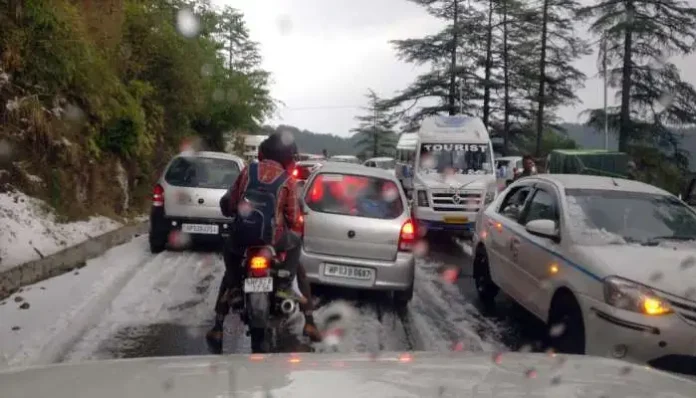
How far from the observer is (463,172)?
1764 cm

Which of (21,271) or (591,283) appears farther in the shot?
(21,271)

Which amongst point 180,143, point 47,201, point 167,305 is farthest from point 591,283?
point 180,143

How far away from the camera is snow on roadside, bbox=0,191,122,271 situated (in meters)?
9.66

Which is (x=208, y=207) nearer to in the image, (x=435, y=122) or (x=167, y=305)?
(x=167, y=305)

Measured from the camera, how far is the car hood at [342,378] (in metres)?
2.54

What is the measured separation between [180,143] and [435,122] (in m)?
8.69

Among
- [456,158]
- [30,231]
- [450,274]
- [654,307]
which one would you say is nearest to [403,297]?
[450,274]

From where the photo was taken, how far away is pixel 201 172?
12.2 meters

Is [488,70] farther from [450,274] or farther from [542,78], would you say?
[450,274]

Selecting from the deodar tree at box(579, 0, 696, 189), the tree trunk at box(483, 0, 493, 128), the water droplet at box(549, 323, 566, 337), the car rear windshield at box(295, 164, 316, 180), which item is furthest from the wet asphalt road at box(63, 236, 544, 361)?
the tree trunk at box(483, 0, 493, 128)

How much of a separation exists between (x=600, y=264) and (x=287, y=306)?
2.47m

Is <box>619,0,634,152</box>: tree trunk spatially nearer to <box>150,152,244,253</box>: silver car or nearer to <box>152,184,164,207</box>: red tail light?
<box>150,152,244,253</box>: silver car

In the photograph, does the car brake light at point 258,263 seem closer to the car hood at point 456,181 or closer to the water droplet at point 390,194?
the water droplet at point 390,194

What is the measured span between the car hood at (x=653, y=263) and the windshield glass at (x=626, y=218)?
0.82ft
